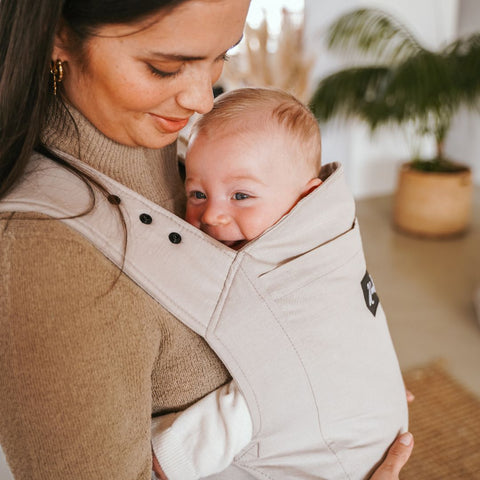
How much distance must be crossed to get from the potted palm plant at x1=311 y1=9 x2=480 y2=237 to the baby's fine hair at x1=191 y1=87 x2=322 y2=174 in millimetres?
2620

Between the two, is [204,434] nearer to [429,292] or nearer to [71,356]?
[71,356]

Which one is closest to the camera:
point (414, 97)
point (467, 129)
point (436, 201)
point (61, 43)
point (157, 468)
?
point (61, 43)

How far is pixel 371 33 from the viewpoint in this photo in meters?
3.87

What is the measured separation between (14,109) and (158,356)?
0.38 meters

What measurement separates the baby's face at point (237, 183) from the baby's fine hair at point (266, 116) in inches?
1.1

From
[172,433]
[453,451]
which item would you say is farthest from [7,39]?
[453,451]

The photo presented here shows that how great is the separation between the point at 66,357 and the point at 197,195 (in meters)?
0.48

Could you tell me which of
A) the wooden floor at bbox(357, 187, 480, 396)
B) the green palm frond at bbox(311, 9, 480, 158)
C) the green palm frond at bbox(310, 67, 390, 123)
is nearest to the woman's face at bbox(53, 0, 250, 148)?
the wooden floor at bbox(357, 187, 480, 396)

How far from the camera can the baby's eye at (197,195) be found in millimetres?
1017

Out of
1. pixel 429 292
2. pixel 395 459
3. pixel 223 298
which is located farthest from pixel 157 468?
pixel 429 292

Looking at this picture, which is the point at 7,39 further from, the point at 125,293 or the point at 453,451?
the point at 453,451

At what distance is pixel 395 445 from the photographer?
0.96m

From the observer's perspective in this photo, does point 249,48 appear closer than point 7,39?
No

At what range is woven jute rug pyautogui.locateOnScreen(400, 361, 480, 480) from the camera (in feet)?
5.99
